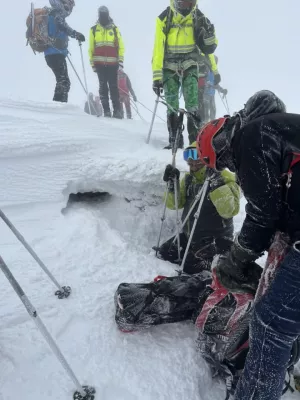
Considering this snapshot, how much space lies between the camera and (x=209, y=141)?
2.36 metres

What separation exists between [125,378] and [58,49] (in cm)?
625

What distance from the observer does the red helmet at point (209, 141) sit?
234cm

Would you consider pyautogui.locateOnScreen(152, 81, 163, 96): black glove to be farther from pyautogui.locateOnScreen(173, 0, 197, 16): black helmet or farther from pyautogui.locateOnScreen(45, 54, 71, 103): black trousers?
pyautogui.locateOnScreen(45, 54, 71, 103): black trousers

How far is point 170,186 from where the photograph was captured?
183 inches

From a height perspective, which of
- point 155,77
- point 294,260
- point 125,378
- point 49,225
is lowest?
point 125,378

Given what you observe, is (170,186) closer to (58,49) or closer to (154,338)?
(154,338)

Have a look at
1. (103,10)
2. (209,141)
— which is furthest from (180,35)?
(209,141)

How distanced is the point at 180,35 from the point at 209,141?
158 inches

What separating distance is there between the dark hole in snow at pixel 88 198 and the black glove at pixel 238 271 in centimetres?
289

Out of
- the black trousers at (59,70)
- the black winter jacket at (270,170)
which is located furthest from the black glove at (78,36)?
the black winter jacket at (270,170)

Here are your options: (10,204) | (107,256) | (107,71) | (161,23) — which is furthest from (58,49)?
(107,256)

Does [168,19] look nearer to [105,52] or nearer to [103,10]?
[105,52]

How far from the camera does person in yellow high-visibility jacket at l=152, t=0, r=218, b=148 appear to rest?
5547 mm

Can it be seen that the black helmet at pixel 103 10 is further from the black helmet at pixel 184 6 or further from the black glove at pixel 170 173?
the black glove at pixel 170 173
